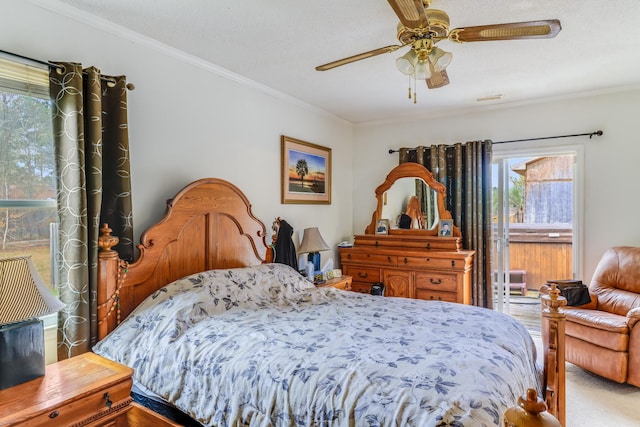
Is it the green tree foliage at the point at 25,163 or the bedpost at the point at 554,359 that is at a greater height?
the green tree foliage at the point at 25,163

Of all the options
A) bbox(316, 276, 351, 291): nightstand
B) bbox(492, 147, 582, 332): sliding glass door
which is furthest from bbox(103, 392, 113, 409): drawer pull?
bbox(492, 147, 582, 332): sliding glass door

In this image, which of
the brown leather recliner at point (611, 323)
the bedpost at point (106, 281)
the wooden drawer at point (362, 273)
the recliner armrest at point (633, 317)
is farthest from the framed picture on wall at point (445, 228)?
the bedpost at point (106, 281)

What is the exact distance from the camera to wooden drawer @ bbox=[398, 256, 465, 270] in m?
3.70

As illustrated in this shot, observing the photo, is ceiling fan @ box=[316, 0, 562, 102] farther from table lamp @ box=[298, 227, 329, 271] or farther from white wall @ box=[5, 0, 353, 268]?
table lamp @ box=[298, 227, 329, 271]

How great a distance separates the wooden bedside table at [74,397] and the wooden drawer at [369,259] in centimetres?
286

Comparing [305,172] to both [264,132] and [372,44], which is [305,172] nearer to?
[264,132]

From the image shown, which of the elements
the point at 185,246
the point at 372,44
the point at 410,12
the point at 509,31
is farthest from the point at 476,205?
the point at 185,246

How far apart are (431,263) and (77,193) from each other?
3141mm

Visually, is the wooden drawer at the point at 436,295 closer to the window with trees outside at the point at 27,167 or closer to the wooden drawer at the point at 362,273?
the wooden drawer at the point at 362,273

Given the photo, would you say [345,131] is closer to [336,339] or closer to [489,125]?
[489,125]

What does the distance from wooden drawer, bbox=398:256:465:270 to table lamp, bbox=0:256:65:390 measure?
3.14 m

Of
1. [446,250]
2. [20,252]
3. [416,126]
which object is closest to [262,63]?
[20,252]

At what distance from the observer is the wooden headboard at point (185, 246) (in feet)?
6.68

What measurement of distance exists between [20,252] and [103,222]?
1.32ft
